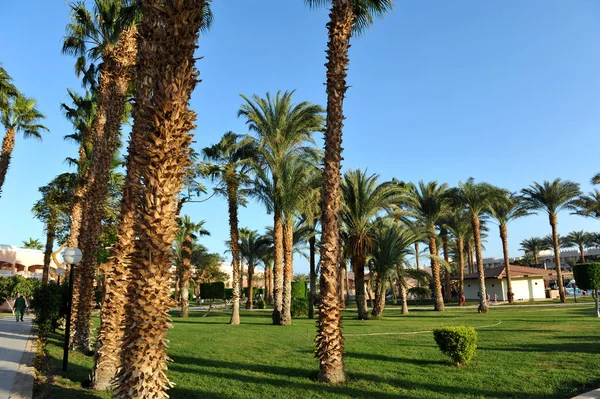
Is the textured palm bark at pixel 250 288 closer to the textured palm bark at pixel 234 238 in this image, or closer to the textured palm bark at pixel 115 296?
the textured palm bark at pixel 234 238

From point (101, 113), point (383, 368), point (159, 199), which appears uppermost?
point (101, 113)

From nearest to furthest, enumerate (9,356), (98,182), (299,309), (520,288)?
(9,356) < (98,182) < (299,309) < (520,288)

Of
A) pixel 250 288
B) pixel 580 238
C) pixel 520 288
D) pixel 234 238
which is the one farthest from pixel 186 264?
pixel 580 238

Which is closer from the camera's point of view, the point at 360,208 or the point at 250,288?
the point at 360,208

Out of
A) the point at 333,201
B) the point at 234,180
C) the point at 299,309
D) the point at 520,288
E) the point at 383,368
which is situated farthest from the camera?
the point at 520,288

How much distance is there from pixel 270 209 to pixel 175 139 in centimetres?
1956

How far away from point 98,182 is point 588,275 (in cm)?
2751

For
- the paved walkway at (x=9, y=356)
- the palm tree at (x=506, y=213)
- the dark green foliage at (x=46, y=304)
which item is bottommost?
the paved walkway at (x=9, y=356)

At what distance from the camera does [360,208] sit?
81.8ft

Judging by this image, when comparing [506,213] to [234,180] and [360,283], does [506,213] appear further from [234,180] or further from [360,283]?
[234,180]

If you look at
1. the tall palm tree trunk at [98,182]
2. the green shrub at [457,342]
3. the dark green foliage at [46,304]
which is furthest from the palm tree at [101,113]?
the green shrub at [457,342]

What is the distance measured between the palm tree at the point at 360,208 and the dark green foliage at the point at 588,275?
12.6 meters

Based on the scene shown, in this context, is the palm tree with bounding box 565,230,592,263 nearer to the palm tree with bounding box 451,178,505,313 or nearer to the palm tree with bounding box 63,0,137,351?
the palm tree with bounding box 451,178,505,313

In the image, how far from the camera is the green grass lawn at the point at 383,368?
317 inches
